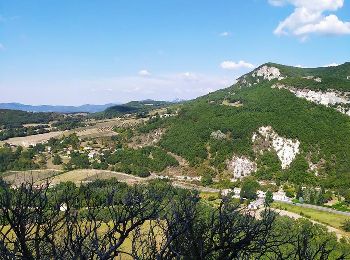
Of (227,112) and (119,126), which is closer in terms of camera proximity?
(227,112)

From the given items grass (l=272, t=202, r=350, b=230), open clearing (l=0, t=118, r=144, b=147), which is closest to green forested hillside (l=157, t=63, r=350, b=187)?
grass (l=272, t=202, r=350, b=230)

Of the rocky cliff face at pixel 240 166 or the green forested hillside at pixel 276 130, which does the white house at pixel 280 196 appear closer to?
the green forested hillside at pixel 276 130

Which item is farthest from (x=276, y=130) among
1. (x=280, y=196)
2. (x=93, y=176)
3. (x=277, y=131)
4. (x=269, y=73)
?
(x=269, y=73)

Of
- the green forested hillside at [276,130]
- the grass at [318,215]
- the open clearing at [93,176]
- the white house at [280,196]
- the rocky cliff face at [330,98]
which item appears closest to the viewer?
the grass at [318,215]

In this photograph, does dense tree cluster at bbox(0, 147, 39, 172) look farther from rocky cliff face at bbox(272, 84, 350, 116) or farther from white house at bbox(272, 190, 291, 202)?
rocky cliff face at bbox(272, 84, 350, 116)

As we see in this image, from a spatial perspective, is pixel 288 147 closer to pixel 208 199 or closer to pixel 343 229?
pixel 208 199

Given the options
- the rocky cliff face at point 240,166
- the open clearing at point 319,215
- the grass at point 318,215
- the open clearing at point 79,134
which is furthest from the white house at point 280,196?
the open clearing at point 79,134

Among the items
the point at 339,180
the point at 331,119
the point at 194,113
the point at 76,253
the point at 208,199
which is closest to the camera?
the point at 76,253

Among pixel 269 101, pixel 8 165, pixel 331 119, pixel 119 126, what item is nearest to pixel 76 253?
pixel 8 165
